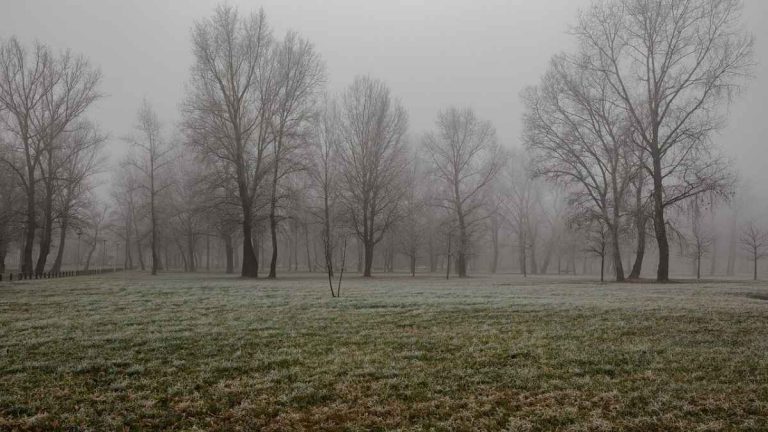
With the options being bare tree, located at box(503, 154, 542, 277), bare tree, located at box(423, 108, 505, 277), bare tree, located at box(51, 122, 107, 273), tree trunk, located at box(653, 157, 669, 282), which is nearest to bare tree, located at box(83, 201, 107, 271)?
bare tree, located at box(51, 122, 107, 273)

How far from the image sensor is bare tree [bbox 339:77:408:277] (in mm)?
43031

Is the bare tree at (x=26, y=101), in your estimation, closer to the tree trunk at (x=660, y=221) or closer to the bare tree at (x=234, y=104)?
the bare tree at (x=234, y=104)

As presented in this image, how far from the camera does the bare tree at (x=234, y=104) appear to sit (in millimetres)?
35938

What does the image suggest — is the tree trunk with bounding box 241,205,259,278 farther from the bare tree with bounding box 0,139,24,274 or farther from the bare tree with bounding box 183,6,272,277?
the bare tree with bounding box 0,139,24,274

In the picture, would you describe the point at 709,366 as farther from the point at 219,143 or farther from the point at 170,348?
the point at 219,143

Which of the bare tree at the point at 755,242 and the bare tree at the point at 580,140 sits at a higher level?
the bare tree at the point at 580,140

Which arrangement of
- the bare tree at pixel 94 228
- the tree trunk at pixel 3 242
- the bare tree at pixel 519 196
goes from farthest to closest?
the bare tree at pixel 519 196
the bare tree at pixel 94 228
the tree trunk at pixel 3 242

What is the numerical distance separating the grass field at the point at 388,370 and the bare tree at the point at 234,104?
23.1 meters

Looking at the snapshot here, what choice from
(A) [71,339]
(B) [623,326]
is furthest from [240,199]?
(B) [623,326]

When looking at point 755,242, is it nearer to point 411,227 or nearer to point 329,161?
point 411,227

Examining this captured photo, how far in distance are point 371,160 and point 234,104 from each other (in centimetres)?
1322

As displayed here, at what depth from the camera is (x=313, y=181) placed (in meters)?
46.8

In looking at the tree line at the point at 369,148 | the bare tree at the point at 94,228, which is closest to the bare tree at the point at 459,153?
the tree line at the point at 369,148

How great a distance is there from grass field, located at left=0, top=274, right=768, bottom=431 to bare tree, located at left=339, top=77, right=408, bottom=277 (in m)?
29.1
